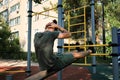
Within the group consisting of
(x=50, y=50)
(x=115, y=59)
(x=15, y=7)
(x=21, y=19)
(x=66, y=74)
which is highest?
(x=15, y=7)

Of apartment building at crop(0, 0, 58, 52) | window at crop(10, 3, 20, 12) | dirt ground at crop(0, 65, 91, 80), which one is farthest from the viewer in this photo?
window at crop(10, 3, 20, 12)

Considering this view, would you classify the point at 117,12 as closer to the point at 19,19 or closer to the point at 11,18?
the point at 19,19

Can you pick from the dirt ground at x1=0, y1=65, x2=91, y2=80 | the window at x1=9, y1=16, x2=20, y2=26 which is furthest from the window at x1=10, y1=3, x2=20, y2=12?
the dirt ground at x1=0, y1=65, x2=91, y2=80

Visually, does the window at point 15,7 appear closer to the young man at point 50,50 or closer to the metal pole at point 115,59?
the metal pole at point 115,59

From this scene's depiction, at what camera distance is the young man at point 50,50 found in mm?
5324

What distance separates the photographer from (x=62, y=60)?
5.59 m

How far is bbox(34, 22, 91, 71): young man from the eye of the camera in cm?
532

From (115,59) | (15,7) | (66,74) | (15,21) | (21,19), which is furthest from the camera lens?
(15,7)

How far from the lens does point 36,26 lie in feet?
128

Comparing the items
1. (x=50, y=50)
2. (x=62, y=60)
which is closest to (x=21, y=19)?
(x=62, y=60)

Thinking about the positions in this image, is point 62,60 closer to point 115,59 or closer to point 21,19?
point 115,59

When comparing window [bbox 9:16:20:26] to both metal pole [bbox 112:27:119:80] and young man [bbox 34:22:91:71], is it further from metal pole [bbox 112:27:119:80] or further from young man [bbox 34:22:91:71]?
young man [bbox 34:22:91:71]

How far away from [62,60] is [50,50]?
0.39m

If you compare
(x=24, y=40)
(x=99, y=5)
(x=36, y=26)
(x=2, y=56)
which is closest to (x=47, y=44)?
(x=99, y=5)
